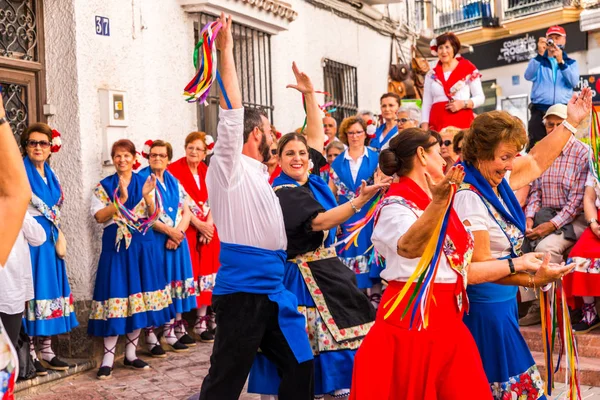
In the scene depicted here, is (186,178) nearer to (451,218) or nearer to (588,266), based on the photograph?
(588,266)

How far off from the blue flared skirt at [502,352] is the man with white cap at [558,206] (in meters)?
3.46

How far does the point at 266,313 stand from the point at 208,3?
555 cm

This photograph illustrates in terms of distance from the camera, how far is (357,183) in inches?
343

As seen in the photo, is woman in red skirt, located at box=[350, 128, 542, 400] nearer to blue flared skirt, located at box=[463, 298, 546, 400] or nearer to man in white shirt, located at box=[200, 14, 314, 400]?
blue flared skirt, located at box=[463, 298, 546, 400]

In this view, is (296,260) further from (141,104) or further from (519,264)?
(141,104)

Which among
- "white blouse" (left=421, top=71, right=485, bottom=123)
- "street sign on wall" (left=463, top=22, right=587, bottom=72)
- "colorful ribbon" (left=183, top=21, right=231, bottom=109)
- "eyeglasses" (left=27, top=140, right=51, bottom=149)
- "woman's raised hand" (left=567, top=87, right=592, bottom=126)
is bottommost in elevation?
"woman's raised hand" (left=567, top=87, right=592, bottom=126)

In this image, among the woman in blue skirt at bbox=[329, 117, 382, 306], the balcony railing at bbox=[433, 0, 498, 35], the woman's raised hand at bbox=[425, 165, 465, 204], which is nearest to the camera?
the woman's raised hand at bbox=[425, 165, 465, 204]

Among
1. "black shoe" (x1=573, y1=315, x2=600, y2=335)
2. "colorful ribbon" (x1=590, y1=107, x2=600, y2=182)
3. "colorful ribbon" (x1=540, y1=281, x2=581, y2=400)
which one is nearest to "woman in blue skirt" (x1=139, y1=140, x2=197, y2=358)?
"black shoe" (x1=573, y1=315, x2=600, y2=335)

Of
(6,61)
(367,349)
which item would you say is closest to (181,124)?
(6,61)

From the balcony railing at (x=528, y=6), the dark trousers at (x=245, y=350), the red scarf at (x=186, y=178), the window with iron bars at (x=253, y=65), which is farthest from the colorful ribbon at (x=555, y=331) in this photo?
the balcony railing at (x=528, y=6)

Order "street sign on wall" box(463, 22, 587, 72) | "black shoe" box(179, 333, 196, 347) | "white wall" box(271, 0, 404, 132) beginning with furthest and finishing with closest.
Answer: "street sign on wall" box(463, 22, 587, 72) → "white wall" box(271, 0, 404, 132) → "black shoe" box(179, 333, 196, 347)

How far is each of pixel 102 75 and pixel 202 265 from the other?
2099 mm

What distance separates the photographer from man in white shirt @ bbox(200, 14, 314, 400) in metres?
4.43

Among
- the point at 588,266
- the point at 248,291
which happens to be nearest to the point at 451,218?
the point at 248,291
